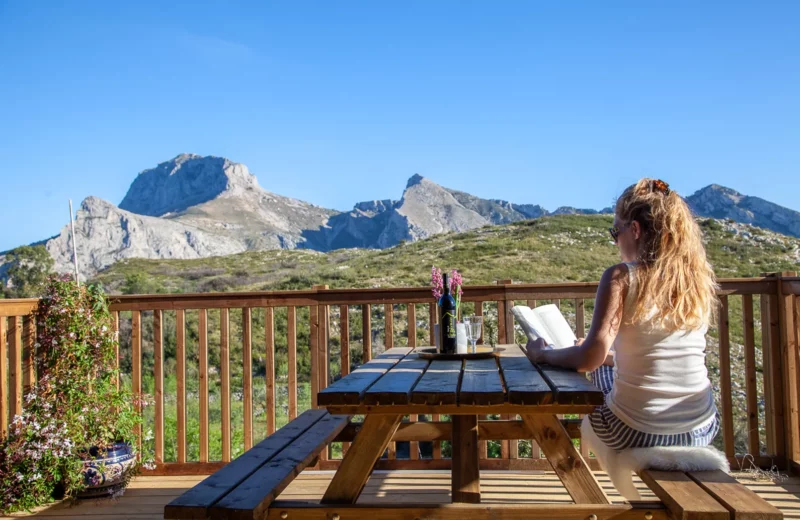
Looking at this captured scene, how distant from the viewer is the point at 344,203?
233 feet

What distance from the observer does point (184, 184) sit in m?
85.8

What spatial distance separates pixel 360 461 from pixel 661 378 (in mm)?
925

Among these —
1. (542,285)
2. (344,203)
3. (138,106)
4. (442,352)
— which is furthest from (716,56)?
(344,203)

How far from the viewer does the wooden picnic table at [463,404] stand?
173cm

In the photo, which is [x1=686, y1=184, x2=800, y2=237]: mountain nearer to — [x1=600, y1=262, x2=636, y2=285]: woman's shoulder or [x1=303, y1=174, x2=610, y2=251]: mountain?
[x1=303, y1=174, x2=610, y2=251]: mountain

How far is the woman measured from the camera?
2.03m

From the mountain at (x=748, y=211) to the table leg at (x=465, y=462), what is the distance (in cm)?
3754

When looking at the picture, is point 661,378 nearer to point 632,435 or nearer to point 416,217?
point 632,435

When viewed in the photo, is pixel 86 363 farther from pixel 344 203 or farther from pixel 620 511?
pixel 344 203

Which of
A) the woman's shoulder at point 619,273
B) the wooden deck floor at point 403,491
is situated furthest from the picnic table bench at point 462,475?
the wooden deck floor at point 403,491

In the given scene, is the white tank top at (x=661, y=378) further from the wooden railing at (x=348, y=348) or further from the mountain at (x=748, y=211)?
the mountain at (x=748, y=211)

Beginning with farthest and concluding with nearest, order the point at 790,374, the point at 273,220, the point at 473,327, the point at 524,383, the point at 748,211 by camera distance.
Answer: the point at 273,220, the point at 748,211, the point at 790,374, the point at 473,327, the point at 524,383

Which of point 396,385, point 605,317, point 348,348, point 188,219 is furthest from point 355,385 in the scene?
point 188,219

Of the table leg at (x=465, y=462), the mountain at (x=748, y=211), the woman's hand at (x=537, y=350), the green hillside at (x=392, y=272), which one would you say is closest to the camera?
the table leg at (x=465, y=462)
